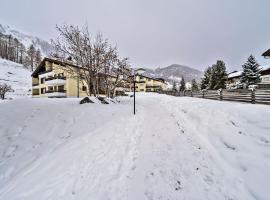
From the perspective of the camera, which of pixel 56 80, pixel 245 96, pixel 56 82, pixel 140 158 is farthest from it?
pixel 56 82

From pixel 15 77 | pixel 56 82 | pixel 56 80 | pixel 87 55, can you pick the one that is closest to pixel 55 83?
pixel 56 82

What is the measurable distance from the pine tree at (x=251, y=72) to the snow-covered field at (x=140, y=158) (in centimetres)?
3409

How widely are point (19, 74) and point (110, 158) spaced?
291ft

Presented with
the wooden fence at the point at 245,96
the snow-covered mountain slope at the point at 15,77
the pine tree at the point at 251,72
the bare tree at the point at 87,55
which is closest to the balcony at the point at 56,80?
the bare tree at the point at 87,55

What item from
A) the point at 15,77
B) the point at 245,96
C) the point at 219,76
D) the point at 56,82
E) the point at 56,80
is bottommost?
the point at 245,96

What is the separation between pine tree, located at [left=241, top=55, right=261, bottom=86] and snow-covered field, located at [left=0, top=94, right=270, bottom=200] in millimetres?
34095

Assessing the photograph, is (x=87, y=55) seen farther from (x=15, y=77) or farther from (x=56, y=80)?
(x=15, y=77)

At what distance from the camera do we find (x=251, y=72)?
36.4 metres

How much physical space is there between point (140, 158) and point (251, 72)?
40151 mm

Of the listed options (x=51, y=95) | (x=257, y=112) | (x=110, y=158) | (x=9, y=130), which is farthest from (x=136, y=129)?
(x=51, y=95)

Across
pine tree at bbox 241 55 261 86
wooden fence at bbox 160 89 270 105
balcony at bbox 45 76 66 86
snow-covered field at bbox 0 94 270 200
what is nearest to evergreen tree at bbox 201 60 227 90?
pine tree at bbox 241 55 261 86

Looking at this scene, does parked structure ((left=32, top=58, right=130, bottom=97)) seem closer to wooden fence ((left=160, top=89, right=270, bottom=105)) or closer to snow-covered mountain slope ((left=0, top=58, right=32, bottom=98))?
wooden fence ((left=160, top=89, right=270, bottom=105))

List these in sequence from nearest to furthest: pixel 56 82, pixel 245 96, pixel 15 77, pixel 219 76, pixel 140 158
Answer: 1. pixel 140 158
2. pixel 245 96
3. pixel 56 82
4. pixel 219 76
5. pixel 15 77

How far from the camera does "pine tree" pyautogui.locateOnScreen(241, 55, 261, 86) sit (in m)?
36.1
